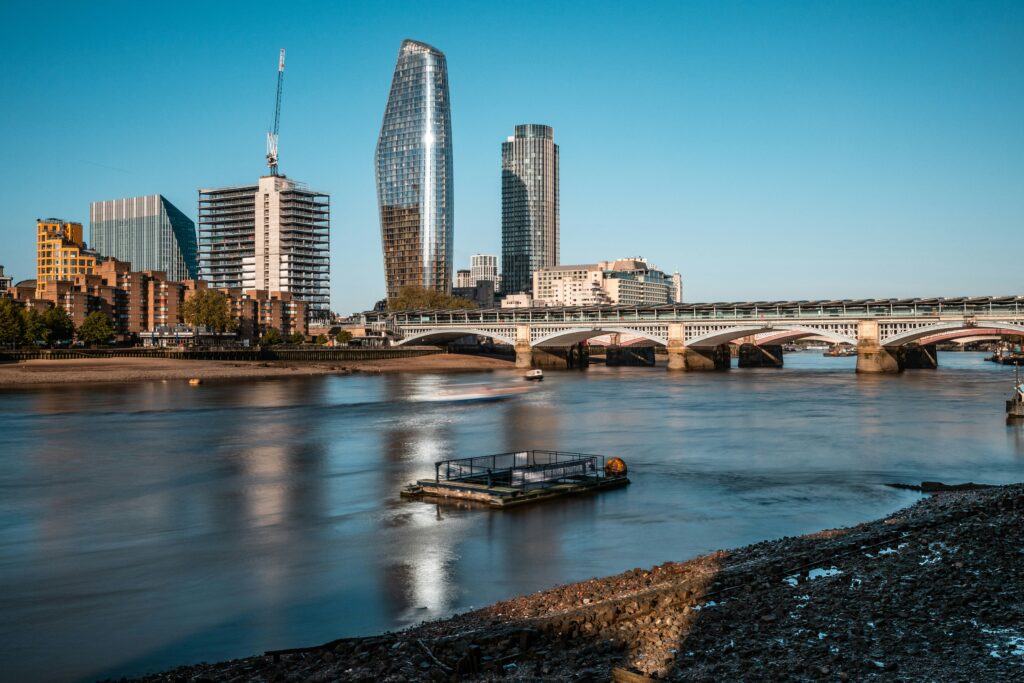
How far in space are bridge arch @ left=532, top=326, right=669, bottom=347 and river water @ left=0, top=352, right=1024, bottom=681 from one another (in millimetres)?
67527

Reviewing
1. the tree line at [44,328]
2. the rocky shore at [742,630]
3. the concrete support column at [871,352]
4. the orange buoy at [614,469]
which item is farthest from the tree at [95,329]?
the rocky shore at [742,630]

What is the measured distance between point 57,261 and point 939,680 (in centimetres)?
21695

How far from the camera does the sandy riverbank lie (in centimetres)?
10119

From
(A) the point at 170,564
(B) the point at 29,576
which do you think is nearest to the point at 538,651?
(A) the point at 170,564

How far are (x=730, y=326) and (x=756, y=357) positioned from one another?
34.1 m

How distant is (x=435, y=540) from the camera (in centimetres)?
2331

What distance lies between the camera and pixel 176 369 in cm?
11438

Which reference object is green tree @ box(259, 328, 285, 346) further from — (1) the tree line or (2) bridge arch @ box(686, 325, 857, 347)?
(2) bridge arch @ box(686, 325, 857, 347)

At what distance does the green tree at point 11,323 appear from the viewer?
122625 mm

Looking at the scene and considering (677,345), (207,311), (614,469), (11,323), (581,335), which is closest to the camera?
(614,469)

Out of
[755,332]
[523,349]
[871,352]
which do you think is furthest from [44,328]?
[871,352]

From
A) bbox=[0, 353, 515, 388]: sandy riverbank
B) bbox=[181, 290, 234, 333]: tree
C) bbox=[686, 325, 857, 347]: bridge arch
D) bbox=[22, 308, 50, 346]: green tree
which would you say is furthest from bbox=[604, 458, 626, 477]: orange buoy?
bbox=[181, 290, 234, 333]: tree

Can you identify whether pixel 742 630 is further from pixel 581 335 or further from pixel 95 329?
pixel 95 329

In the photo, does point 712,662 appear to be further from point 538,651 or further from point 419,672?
point 419,672
